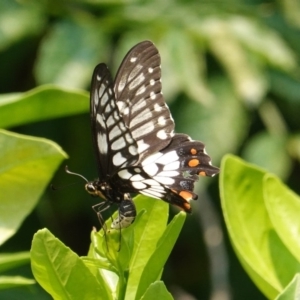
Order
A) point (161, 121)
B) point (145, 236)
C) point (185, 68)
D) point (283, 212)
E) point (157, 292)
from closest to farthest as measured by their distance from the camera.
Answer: point (157, 292) < point (145, 236) < point (283, 212) < point (161, 121) < point (185, 68)

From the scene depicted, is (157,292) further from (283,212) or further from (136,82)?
(136,82)

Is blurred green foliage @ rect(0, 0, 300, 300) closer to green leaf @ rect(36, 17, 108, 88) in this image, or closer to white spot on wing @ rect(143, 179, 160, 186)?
green leaf @ rect(36, 17, 108, 88)

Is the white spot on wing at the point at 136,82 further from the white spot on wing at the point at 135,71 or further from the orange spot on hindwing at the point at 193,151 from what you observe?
the orange spot on hindwing at the point at 193,151

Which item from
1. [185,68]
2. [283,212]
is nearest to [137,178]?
[283,212]

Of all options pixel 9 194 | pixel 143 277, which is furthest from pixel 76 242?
pixel 143 277

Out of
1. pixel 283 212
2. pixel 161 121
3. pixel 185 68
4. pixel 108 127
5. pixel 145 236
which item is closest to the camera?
pixel 145 236

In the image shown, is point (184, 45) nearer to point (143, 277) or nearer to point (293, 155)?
point (293, 155)

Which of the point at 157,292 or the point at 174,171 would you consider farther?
the point at 174,171
